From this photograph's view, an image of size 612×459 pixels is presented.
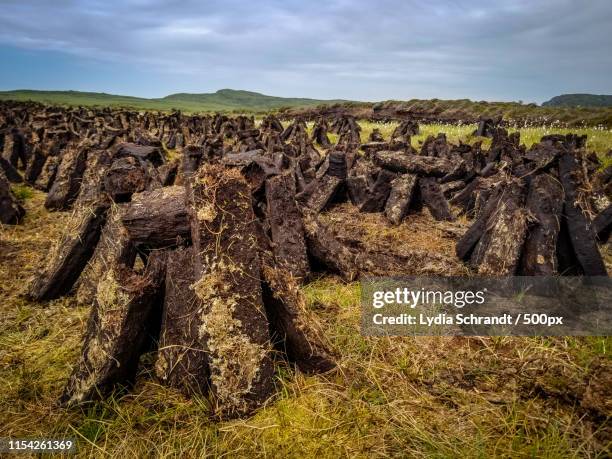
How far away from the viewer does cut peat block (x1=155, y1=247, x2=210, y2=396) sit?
10.9 ft

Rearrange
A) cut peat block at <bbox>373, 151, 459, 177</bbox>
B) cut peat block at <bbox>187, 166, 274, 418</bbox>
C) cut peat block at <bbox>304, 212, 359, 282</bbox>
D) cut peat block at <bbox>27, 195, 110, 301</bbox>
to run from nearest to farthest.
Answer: cut peat block at <bbox>187, 166, 274, 418</bbox>, cut peat block at <bbox>27, 195, 110, 301</bbox>, cut peat block at <bbox>304, 212, 359, 282</bbox>, cut peat block at <bbox>373, 151, 459, 177</bbox>

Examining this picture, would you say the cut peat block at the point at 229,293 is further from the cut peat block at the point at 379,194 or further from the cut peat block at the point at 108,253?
the cut peat block at the point at 379,194

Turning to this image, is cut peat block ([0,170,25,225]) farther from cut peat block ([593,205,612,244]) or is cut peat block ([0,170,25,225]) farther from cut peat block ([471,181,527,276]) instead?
cut peat block ([593,205,612,244])

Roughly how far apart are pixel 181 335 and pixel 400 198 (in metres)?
6.32

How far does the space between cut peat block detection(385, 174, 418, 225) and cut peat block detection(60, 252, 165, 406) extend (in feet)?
19.6

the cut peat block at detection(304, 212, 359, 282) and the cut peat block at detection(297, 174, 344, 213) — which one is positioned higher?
the cut peat block at detection(297, 174, 344, 213)

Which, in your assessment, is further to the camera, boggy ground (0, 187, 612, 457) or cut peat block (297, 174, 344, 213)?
cut peat block (297, 174, 344, 213)

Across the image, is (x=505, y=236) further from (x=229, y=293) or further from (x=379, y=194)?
(x=379, y=194)

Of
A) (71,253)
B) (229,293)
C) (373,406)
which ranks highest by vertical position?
(229,293)

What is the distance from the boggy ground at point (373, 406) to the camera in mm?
2818

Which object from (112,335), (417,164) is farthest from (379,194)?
(112,335)

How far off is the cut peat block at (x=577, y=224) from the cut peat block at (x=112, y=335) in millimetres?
5020

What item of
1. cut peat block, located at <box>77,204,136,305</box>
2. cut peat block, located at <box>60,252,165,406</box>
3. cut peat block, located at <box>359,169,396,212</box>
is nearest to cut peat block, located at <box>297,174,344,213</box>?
cut peat block, located at <box>359,169,396,212</box>

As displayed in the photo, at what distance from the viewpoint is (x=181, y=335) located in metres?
3.40
